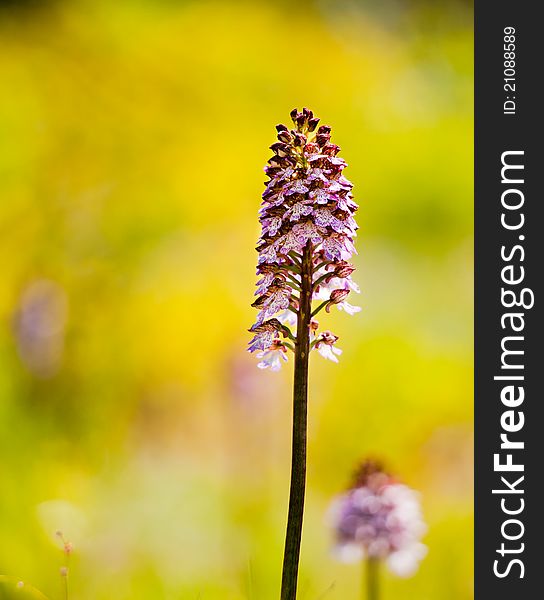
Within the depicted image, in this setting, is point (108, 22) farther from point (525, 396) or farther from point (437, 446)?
point (525, 396)

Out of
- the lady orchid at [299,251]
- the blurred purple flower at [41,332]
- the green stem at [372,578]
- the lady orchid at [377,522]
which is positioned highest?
the blurred purple flower at [41,332]

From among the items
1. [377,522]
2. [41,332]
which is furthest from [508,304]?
[41,332]

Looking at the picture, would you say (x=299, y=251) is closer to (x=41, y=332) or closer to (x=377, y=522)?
(x=377, y=522)

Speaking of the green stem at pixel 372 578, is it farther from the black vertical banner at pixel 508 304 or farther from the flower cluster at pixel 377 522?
the black vertical banner at pixel 508 304

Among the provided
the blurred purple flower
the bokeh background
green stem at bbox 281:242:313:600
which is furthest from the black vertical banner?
the blurred purple flower

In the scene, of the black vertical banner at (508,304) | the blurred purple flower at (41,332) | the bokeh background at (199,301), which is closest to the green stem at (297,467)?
the bokeh background at (199,301)

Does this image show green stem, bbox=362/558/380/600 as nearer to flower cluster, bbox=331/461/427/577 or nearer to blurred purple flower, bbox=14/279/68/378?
flower cluster, bbox=331/461/427/577
